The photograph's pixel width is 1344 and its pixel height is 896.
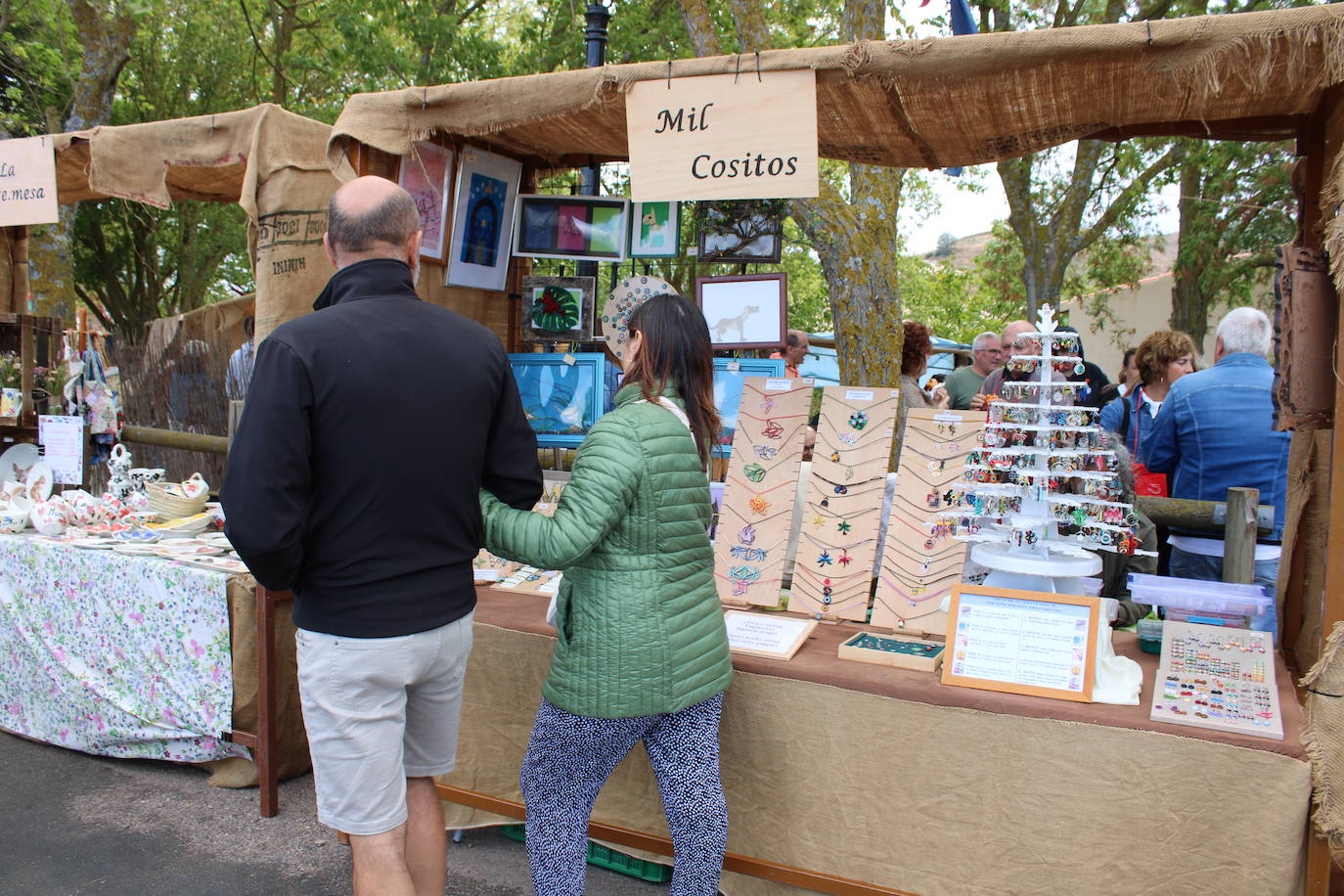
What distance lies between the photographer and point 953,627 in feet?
7.02

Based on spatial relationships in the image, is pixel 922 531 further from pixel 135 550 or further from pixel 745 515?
pixel 135 550

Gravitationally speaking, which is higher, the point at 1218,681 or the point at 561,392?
the point at 561,392

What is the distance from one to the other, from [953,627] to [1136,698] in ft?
1.31

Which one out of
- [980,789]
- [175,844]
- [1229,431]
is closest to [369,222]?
[980,789]

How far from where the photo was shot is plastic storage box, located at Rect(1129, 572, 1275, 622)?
7.16 feet

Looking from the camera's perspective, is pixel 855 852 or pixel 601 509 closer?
pixel 601 509

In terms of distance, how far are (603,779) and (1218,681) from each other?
1338 mm

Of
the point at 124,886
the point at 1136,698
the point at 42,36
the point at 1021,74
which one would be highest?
the point at 42,36

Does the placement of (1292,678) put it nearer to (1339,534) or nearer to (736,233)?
(1339,534)

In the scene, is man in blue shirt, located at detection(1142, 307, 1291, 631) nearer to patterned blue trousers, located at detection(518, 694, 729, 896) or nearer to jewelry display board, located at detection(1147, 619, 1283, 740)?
jewelry display board, located at detection(1147, 619, 1283, 740)

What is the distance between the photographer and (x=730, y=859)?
2299 millimetres

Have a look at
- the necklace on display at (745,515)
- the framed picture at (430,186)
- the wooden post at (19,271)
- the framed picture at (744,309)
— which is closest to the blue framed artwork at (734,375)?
the framed picture at (744,309)

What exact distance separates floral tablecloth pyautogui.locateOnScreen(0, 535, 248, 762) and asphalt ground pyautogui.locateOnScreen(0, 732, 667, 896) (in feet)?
0.47

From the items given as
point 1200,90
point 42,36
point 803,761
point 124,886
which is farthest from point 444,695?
point 42,36
